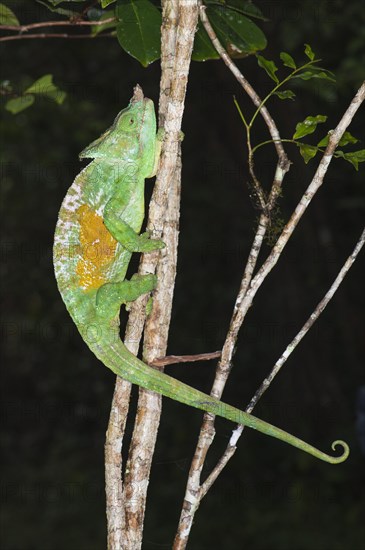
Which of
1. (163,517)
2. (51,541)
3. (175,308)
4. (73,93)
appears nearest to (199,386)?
(175,308)

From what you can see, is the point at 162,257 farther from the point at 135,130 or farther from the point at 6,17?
the point at 6,17

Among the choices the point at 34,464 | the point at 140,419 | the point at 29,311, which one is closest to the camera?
the point at 140,419

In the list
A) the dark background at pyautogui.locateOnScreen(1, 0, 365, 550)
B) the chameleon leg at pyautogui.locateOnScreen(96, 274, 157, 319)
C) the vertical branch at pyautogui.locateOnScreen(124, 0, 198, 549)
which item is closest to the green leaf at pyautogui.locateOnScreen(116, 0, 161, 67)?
the vertical branch at pyautogui.locateOnScreen(124, 0, 198, 549)

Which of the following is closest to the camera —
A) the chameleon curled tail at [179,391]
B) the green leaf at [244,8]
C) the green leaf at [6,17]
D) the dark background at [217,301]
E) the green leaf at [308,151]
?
the chameleon curled tail at [179,391]

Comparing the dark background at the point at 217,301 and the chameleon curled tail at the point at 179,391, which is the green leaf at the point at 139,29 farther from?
the dark background at the point at 217,301

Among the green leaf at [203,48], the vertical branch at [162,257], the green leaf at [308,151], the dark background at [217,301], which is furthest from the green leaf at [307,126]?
the dark background at [217,301]

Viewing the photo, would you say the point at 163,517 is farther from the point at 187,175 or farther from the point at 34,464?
the point at 187,175
